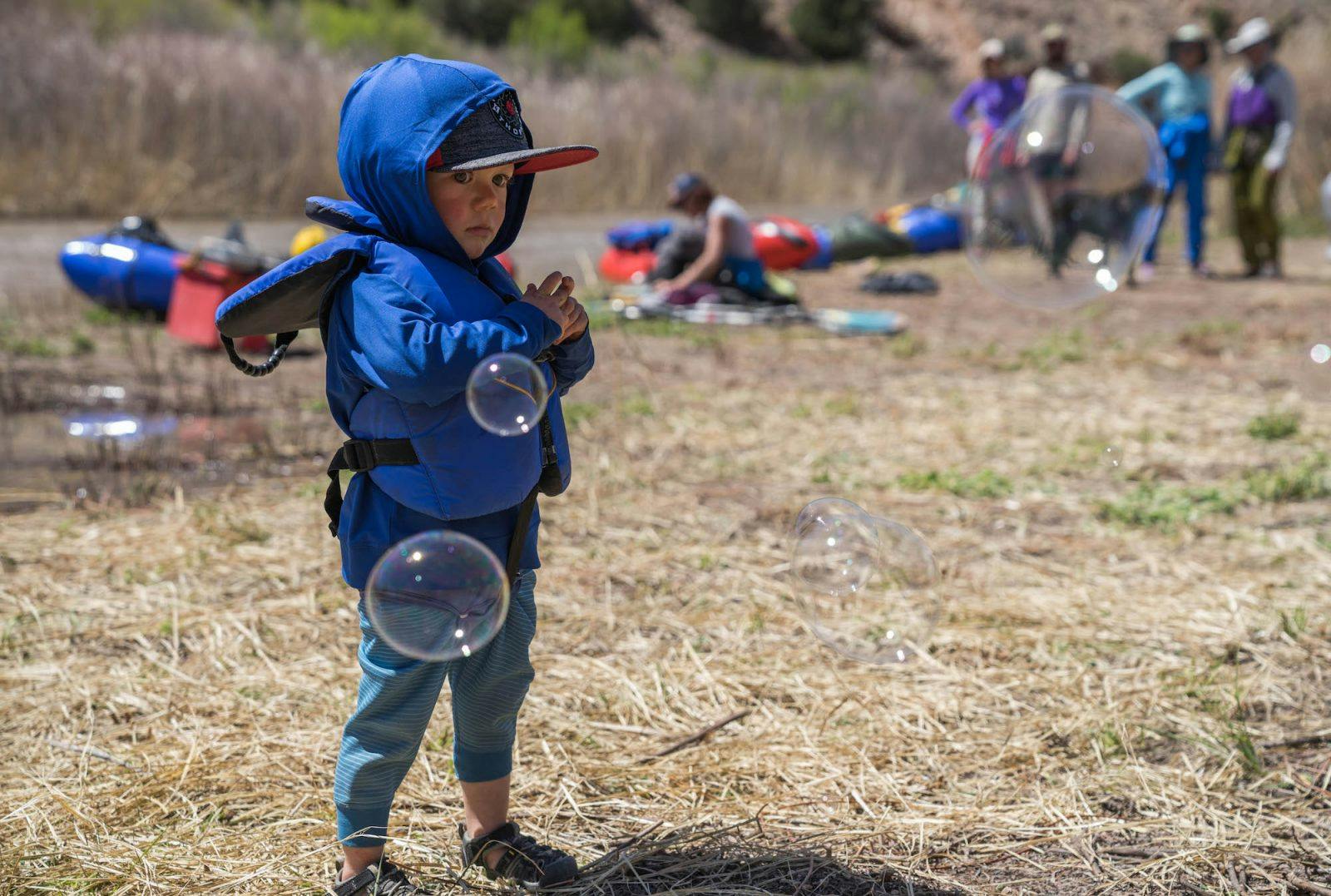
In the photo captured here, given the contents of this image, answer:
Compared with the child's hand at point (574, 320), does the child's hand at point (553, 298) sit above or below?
above

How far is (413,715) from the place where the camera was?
2248 millimetres

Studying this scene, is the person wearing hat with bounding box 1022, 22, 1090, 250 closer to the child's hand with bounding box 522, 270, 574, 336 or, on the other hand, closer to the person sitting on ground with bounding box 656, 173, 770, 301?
the person sitting on ground with bounding box 656, 173, 770, 301

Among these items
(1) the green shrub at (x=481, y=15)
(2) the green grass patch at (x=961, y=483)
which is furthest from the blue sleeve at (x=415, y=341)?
(1) the green shrub at (x=481, y=15)

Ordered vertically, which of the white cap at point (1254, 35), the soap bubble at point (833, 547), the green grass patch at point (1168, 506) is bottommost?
the green grass patch at point (1168, 506)

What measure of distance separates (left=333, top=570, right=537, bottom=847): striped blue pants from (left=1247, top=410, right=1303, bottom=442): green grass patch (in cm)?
422

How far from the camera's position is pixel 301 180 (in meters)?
13.1

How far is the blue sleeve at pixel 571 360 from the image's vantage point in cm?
231

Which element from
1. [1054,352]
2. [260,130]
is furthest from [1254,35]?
[260,130]

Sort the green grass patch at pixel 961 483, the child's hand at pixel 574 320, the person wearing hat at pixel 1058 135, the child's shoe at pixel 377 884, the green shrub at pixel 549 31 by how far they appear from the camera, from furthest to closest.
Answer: the green shrub at pixel 549 31, the person wearing hat at pixel 1058 135, the green grass patch at pixel 961 483, the child's shoe at pixel 377 884, the child's hand at pixel 574 320

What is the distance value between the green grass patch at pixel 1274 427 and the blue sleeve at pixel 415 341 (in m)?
4.41

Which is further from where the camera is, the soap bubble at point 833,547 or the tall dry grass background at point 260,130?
the tall dry grass background at point 260,130

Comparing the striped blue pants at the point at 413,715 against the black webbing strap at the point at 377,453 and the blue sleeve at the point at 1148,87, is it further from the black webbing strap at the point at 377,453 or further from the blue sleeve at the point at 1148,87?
the blue sleeve at the point at 1148,87

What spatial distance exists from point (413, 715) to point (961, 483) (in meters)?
3.12

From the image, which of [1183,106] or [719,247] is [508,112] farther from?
[1183,106]
